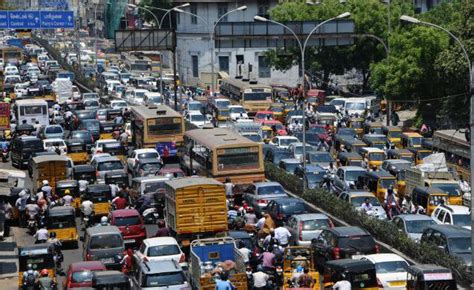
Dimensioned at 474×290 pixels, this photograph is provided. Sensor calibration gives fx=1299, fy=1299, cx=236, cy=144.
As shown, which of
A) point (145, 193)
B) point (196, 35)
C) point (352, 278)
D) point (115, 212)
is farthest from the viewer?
point (196, 35)

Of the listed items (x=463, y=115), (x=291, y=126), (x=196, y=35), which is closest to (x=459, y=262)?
(x=463, y=115)

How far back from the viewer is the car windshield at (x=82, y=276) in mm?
31516

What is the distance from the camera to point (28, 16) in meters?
77.8

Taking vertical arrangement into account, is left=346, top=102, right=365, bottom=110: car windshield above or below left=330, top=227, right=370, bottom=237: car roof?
below

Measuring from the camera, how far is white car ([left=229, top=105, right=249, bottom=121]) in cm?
7875

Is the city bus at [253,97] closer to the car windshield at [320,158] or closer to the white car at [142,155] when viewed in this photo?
the car windshield at [320,158]

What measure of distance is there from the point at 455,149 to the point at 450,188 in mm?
10392

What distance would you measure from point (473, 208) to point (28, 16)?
54.8m

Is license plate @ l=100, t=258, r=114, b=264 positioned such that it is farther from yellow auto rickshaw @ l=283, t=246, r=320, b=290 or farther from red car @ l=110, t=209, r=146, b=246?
yellow auto rickshaw @ l=283, t=246, r=320, b=290

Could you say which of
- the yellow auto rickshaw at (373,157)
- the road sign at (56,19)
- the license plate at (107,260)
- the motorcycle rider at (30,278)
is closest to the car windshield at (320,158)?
the yellow auto rickshaw at (373,157)

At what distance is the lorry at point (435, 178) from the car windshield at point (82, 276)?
18075 mm

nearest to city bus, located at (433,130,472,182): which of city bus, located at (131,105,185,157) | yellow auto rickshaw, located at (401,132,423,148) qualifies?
yellow auto rickshaw, located at (401,132,423,148)

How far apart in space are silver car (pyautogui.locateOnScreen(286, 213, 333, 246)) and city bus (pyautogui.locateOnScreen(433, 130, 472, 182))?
53.6 feet

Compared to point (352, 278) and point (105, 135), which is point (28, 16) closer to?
point (105, 135)
